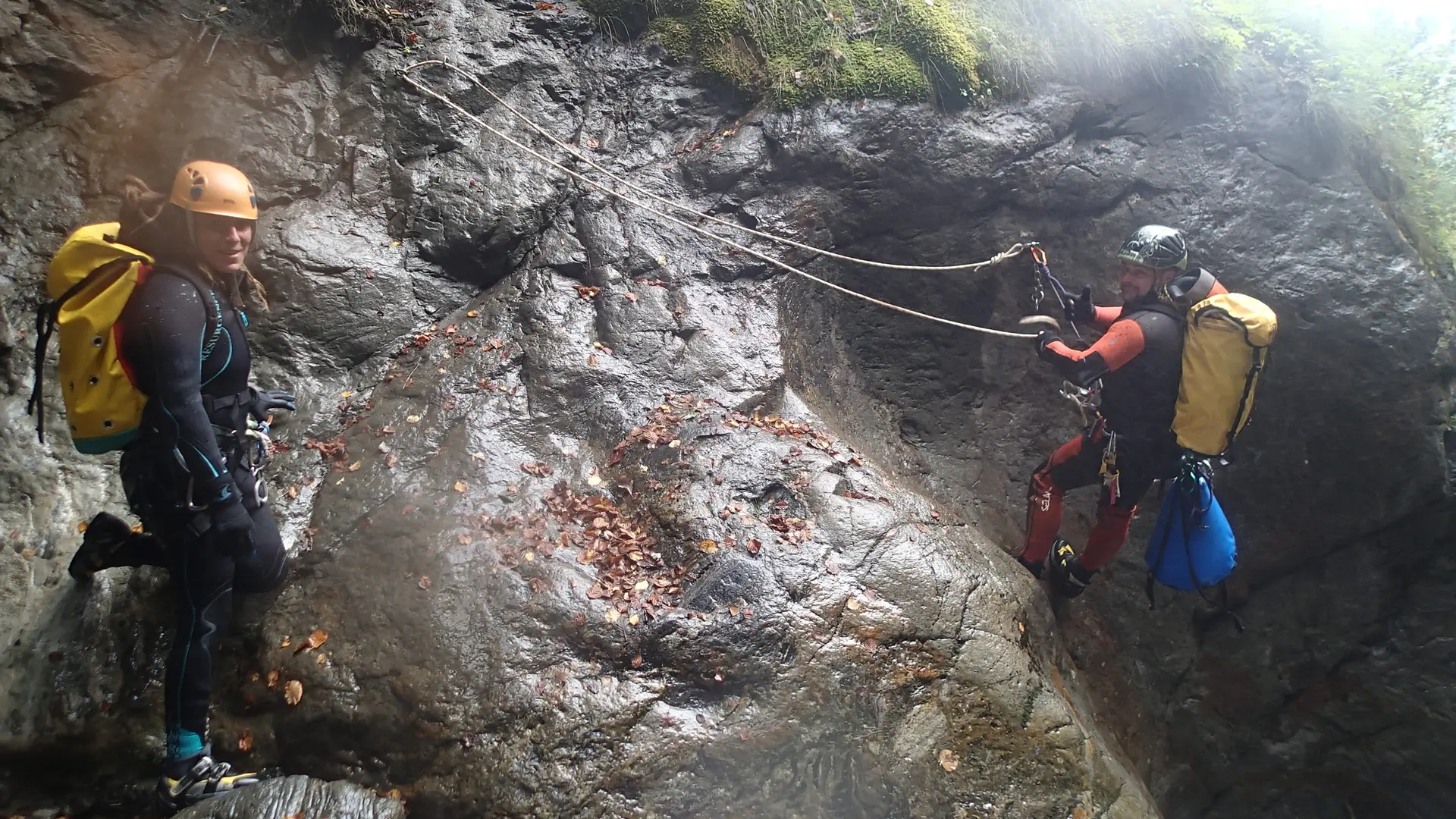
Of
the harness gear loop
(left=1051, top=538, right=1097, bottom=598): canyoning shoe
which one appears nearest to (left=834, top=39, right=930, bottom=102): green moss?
the harness gear loop

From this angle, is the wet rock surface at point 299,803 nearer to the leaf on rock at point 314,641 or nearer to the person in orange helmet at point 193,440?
the person in orange helmet at point 193,440

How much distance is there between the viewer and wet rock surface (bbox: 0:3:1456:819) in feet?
13.1

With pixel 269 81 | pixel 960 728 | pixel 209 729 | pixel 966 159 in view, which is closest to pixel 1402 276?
pixel 966 159

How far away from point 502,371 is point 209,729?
288 centimetres

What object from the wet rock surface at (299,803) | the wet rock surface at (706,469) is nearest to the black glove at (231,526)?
the wet rock surface at (706,469)

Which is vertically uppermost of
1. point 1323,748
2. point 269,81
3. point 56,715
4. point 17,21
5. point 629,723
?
point 17,21

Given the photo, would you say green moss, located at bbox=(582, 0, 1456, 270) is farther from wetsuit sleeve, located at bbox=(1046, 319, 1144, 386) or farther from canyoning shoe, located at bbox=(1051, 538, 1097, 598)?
canyoning shoe, located at bbox=(1051, 538, 1097, 598)

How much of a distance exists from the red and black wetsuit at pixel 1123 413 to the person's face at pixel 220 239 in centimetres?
500

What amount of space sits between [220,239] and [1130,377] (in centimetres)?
569

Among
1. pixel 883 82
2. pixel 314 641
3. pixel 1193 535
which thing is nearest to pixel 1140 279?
pixel 1193 535

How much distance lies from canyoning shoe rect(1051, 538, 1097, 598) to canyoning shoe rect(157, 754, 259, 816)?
6034 mm

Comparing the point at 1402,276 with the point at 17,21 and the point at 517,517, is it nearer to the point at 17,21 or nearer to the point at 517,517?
the point at 517,517

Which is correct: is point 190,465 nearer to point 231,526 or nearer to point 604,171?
point 231,526

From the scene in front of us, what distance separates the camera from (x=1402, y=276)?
635cm
